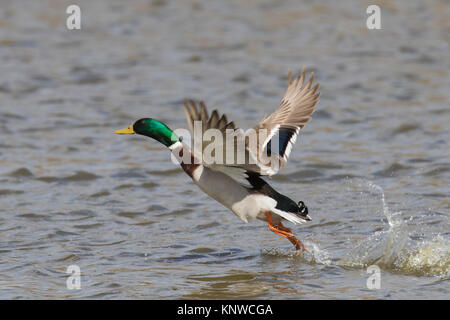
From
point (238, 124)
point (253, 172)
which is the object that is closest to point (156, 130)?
point (253, 172)

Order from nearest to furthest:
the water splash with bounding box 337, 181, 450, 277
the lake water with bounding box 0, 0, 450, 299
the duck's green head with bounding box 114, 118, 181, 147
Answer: the water splash with bounding box 337, 181, 450, 277 → the lake water with bounding box 0, 0, 450, 299 → the duck's green head with bounding box 114, 118, 181, 147

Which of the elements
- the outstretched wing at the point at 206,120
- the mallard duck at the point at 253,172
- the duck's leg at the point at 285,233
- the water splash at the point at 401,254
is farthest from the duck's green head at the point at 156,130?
the water splash at the point at 401,254

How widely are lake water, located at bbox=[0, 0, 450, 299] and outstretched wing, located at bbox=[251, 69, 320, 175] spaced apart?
79cm

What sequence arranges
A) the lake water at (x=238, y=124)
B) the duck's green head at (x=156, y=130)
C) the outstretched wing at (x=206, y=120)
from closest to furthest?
the outstretched wing at (x=206, y=120)
the lake water at (x=238, y=124)
the duck's green head at (x=156, y=130)

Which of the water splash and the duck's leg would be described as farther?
the duck's leg

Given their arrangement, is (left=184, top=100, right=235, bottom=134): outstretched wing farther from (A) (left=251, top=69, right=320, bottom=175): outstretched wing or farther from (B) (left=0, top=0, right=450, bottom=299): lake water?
(B) (left=0, top=0, right=450, bottom=299): lake water

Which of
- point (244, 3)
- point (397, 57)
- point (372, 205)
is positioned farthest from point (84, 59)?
point (372, 205)

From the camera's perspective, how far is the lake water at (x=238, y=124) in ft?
19.7

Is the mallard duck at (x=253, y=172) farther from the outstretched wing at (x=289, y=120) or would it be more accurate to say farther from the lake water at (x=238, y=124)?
the lake water at (x=238, y=124)

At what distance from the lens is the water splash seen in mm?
5883

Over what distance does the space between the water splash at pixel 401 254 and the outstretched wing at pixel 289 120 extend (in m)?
0.87

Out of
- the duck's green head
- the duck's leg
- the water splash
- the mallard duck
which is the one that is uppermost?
the duck's green head

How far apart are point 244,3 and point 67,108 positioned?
561cm

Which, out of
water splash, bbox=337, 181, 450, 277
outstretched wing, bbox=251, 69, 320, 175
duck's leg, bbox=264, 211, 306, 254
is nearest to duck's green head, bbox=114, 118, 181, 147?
outstretched wing, bbox=251, 69, 320, 175
